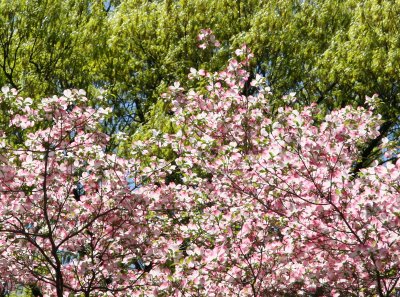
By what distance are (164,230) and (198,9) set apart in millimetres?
7776

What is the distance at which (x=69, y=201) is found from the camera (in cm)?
770

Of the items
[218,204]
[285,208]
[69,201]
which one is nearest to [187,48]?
[69,201]

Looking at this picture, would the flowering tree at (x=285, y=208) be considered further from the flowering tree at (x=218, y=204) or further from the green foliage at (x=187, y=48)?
the green foliage at (x=187, y=48)

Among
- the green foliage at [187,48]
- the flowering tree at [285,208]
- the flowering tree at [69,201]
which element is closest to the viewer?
the flowering tree at [285,208]

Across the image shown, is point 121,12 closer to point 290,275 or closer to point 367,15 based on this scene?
point 367,15

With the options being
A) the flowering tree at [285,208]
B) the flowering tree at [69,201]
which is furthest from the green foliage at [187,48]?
the flowering tree at [69,201]

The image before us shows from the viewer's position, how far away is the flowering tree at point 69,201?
667 cm

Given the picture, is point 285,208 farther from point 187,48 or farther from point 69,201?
point 187,48

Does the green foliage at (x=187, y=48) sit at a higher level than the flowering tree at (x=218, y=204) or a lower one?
higher

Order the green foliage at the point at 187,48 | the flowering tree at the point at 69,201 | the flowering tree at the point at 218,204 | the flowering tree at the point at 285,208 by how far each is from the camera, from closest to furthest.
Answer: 1. the flowering tree at the point at 285,208
2. the flowering tree at the point at 218,204
3. the flowering tree at the point at 69,201
4. the green foliage at the point at 187,48

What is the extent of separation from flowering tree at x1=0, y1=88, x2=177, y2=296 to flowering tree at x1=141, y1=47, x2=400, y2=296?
0.57 metres

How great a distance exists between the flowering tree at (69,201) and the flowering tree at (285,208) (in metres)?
0.57

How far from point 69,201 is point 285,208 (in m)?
2.80

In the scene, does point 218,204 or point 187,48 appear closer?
point 218,204
